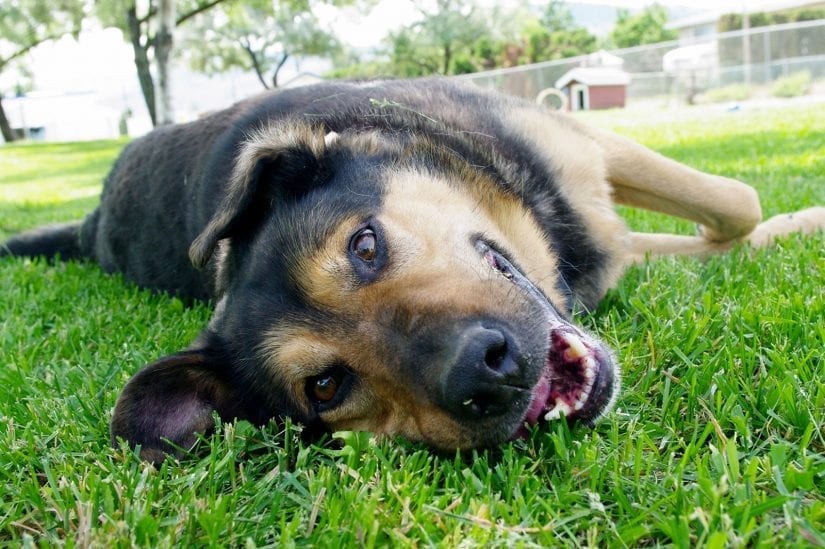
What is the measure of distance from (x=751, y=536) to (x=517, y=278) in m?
1.47

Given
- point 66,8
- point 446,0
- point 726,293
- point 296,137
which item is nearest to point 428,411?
point 296,137

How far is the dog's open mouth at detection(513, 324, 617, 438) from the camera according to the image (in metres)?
2.59

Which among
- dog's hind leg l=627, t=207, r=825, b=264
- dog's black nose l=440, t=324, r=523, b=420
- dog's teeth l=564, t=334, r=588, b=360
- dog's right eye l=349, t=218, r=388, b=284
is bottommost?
dog's hind leg l=627, t=207, r=825, b=264

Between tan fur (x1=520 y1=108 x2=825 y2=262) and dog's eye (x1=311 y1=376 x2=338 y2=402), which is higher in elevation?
tan fur (x1=520 y1=108 x2=825 y2=262)

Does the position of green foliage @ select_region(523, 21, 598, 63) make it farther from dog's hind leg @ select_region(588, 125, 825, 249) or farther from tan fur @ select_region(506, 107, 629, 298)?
tan fur @ select_region(506, 107, 629, 298)

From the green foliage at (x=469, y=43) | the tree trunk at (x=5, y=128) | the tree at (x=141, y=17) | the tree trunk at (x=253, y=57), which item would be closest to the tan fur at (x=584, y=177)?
the tree at (x=141, y=17)

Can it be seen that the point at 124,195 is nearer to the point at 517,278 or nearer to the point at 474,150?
the point at 474,150

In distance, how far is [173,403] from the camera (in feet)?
9.77

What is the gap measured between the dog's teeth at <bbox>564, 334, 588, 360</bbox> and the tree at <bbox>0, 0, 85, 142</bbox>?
43061 mm

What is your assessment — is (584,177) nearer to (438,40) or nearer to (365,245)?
(365,245)

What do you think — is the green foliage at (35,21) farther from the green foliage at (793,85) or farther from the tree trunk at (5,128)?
the green foliage at (793,85)

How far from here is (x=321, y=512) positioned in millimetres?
2133

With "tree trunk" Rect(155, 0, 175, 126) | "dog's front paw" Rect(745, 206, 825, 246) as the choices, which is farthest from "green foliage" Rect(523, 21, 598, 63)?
"dog's front paw" Rect(745, 206, 825, 246)

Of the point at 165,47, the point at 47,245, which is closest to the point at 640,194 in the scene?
the point at 47,245
